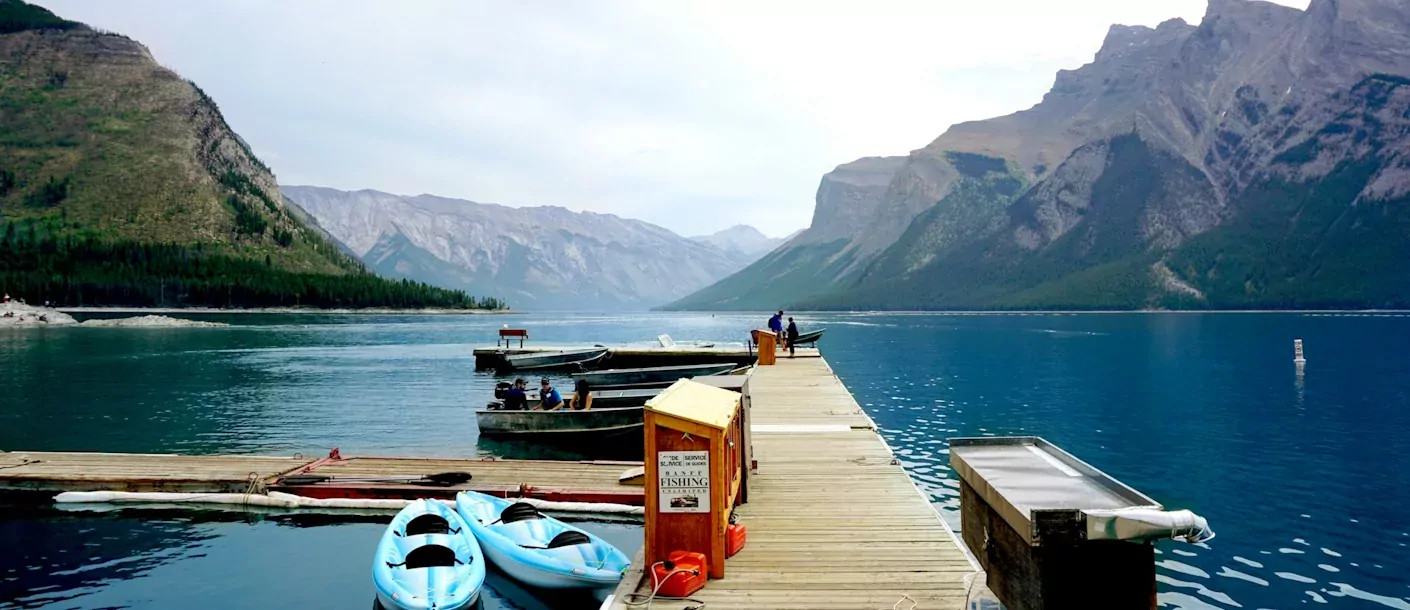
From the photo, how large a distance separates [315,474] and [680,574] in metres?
16.1

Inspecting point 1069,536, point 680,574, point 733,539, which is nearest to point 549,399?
point 733,539

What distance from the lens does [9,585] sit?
51.4 ft

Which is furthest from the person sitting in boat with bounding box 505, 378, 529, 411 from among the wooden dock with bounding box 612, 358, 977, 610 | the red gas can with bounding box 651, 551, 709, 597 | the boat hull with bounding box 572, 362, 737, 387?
the red gas can with bounding box 651, 551, 709, 597

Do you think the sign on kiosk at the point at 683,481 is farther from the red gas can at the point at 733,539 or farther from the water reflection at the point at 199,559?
the water reflection at the point at 199,559

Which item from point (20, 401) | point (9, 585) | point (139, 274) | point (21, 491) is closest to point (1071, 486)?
point (9, 585)

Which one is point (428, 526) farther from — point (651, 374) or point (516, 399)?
point (651, 374)

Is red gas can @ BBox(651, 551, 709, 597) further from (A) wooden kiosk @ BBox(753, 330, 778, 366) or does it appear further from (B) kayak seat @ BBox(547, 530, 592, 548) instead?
(A) wooden kiosk @ BBox(753, 330, 778, 366)

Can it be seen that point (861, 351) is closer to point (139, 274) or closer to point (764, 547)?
point (764, 547)

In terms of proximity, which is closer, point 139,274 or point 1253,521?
point 1253,521

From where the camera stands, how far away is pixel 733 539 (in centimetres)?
1088

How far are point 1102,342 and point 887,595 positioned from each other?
103 meters

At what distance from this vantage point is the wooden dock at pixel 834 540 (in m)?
9.36

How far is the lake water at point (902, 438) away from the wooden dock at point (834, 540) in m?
4.41

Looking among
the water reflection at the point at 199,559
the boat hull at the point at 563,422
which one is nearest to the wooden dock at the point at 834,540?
the water reflection at the point at 199,559
